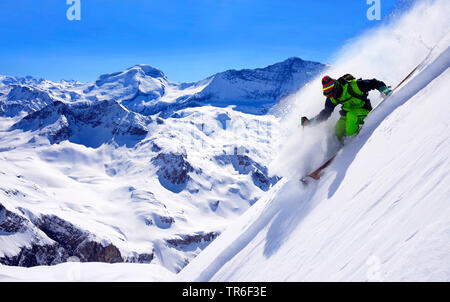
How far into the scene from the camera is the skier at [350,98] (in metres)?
8.54

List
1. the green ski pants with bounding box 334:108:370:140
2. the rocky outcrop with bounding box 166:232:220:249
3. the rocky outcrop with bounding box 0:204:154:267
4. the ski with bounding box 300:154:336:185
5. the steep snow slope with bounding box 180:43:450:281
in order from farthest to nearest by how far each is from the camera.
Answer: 1. the rocky outcrop with bounding box 166:232:220:249
2. the rocky outcrop with bounding box 0:204:154:267
3. the green ski pants with bounding box 334:108:370:140
4. the ski with bounding box 300:154:336:185
5. the steep snow slope with bounding box 180:43:450:281

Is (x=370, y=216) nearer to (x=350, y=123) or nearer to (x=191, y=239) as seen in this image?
(x=350, y=123)

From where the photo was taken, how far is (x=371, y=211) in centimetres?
529

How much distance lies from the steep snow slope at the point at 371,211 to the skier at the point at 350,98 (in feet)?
1.13

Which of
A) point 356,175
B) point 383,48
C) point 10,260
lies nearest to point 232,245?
point 356,175

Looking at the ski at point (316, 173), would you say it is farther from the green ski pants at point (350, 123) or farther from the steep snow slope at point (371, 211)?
the green ski pants at point (350, 123)

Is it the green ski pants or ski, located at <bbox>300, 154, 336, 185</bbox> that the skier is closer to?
the green ski pants

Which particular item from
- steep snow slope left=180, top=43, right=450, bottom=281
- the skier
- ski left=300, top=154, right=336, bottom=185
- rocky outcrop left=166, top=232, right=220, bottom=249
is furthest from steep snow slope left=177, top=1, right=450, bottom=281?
rocky outcrop left=166, top=232, right=220, bottom=249

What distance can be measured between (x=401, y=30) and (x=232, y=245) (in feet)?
36.3

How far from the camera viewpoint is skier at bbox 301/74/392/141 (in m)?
8.54

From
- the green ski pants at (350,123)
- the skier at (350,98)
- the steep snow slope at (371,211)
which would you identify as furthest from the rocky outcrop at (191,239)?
the skier at (350,98)

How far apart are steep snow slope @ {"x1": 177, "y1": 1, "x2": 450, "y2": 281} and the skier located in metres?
0.35

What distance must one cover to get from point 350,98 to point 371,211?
4.37m
